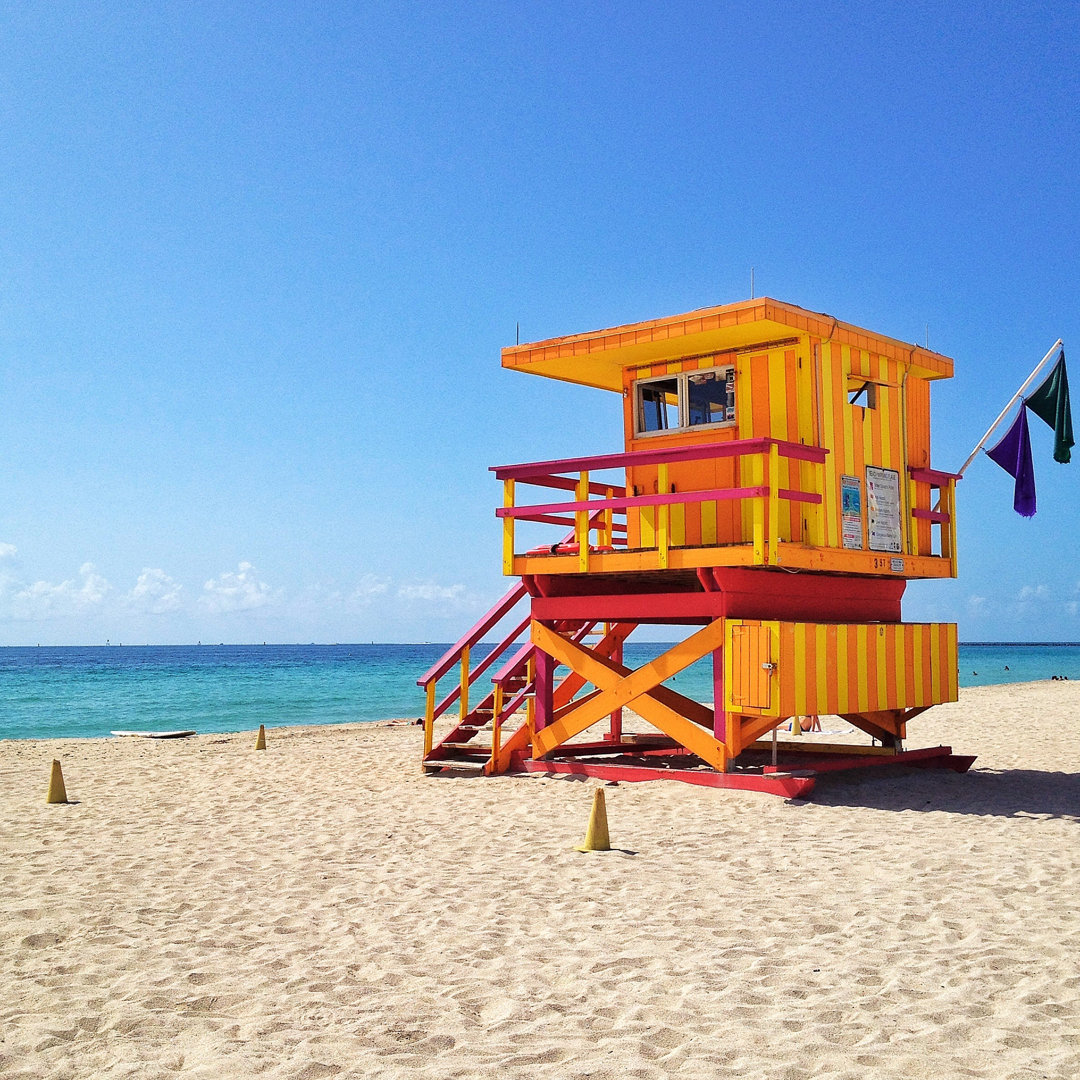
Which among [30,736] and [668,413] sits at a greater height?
[668,413]

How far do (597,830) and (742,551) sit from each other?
361 centimetres

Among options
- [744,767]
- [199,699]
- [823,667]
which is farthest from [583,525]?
[199,699]

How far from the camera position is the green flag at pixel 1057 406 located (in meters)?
13.6

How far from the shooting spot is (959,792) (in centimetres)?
1120

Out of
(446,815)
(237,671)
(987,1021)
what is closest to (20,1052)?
(987,1021)

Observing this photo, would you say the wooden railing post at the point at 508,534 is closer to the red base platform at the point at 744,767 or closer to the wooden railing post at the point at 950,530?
the red base platform at the point at 744,767

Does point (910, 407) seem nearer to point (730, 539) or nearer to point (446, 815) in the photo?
point (730, 539)

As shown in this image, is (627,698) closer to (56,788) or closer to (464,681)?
(464,681)

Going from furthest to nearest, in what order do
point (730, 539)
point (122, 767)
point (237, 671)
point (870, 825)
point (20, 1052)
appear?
1. point (237, 671)
2. point (122, 767)
3. point (730, 539)
4. point (870, 825)
5. point (20, 1052)

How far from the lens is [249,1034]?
4688 mm

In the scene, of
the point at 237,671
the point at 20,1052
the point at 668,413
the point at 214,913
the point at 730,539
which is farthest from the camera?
the point at 237,671

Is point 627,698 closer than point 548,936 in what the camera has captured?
No

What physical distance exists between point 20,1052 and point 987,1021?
13.8 ft

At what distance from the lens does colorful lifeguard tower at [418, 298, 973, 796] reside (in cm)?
1081
